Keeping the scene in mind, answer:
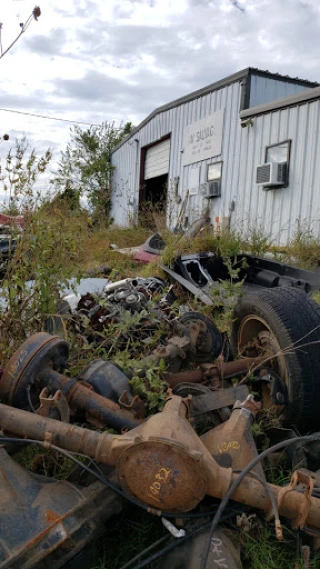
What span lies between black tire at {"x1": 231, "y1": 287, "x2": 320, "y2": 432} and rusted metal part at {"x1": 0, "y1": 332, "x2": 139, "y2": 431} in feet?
2.96

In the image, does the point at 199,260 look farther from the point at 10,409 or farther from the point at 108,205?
the point at 108,205

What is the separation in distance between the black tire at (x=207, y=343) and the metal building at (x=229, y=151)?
226 inches

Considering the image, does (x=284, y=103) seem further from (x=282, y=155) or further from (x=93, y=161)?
(x=93, y=161)

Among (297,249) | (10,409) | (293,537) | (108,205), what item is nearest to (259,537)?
(293,537)

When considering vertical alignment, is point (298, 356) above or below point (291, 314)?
below

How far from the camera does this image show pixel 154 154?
48.3 feet

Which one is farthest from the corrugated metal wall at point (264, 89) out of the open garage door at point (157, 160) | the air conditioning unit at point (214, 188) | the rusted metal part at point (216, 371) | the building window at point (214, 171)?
the rusted metal part at point (216, 371)

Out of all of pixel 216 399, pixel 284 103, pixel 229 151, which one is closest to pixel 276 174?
pixel 284 103

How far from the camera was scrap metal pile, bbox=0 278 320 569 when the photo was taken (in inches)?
60.7

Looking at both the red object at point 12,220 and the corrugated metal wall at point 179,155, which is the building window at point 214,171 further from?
the red object at point 12,220

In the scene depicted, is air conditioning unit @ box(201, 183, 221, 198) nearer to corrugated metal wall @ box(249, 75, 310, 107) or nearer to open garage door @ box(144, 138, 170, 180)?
corrugated metal wall @ box(249, 75, 310, 107)

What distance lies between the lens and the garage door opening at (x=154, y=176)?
44.7 ft

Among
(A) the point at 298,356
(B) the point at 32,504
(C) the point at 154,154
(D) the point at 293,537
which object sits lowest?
(D) the point at 293,537

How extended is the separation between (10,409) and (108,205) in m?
16.1
